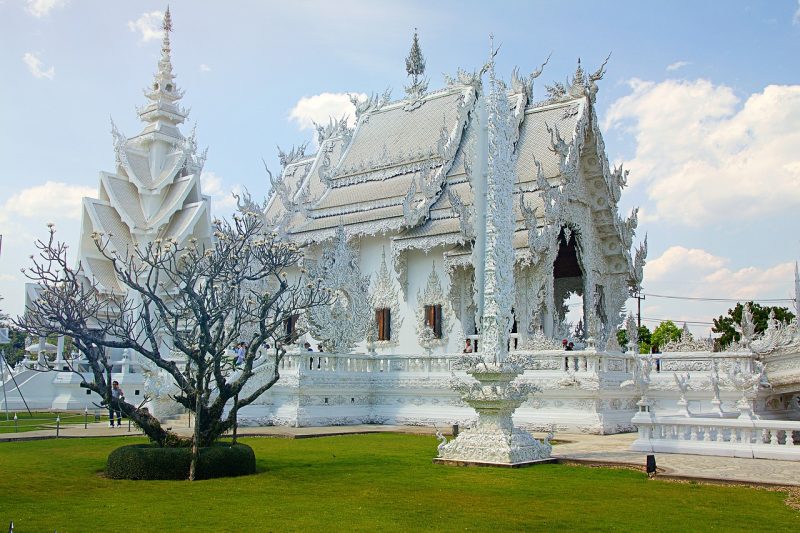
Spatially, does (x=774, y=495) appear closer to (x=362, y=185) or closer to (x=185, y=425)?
(x=185, y=425)

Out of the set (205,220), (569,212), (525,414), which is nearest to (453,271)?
(569,212)

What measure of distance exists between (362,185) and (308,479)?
1422 centimetres

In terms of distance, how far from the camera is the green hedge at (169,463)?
8.57m

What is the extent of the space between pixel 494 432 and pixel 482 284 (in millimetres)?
3637

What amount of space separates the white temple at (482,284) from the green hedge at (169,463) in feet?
10.6

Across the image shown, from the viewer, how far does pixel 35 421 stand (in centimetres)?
1739

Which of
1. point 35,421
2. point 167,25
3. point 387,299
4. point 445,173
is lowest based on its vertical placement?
point 35,421

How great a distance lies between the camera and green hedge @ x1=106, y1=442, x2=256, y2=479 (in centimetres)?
857

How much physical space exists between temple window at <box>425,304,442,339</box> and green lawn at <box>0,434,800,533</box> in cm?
915

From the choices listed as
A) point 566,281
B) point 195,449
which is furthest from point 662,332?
point 195,449

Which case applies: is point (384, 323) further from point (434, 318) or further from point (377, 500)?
point (377, 500)

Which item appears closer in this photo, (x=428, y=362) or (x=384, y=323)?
(x=428, y=362)

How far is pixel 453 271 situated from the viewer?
18.4m

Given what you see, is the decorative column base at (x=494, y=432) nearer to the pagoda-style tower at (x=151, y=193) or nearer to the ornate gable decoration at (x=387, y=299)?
the ornate gable decoration at (x=387, y=299)
